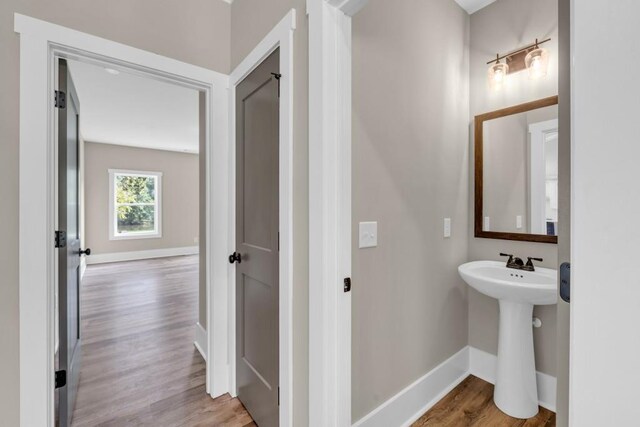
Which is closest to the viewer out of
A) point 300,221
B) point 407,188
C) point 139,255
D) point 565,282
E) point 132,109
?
point 565,282

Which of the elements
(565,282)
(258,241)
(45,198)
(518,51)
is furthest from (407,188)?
(45,198)

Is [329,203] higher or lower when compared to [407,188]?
lower

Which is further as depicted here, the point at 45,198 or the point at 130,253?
the point at 130,253

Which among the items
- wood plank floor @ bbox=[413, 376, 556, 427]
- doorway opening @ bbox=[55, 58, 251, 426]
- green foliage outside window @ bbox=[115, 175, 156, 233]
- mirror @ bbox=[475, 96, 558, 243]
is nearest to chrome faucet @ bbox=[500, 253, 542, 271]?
mirror @ bbox=[475, 96, 558, 243]

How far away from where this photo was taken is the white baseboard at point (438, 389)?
5.05 feet

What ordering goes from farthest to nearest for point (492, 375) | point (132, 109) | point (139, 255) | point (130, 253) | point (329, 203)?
point (139, 255) → point (130, 253) → point (132, 109) → point (492, 375) → point (329, 203)

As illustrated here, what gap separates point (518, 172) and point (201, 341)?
2.88 meters

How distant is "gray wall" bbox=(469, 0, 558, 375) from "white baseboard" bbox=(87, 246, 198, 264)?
7095 millimetres

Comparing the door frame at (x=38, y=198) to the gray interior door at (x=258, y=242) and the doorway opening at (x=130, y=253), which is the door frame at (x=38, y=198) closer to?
the doorway opening at (x=130, y=253)

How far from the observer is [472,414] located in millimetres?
1729

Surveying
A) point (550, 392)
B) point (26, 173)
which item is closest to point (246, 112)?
point (26, 173)

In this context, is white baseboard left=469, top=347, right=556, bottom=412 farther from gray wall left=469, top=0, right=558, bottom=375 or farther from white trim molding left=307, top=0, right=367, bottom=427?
white trim molding left=307, top=0, right=367, bottom=427

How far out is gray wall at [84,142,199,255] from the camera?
242 inches

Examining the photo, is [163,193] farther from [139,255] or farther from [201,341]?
[201,341]
